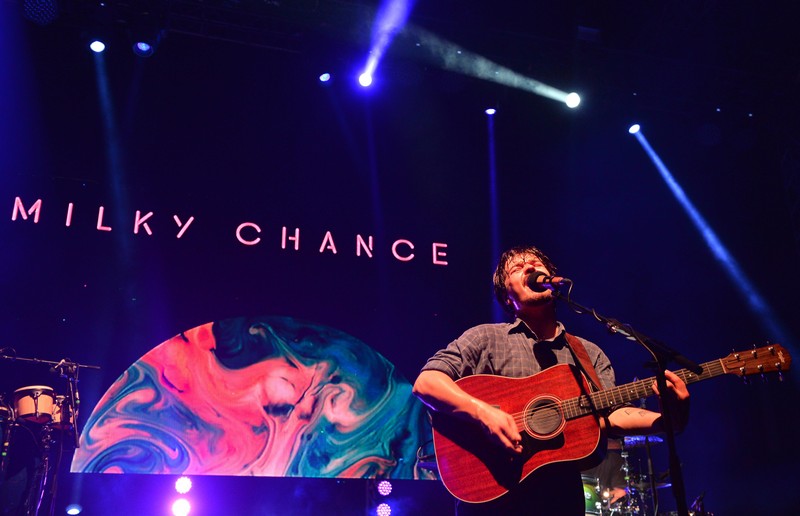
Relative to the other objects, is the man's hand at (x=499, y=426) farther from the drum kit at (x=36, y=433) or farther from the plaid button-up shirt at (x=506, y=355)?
the drum kit at (x=36, y=433)

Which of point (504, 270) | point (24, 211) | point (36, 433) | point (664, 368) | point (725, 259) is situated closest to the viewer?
point (664, 368)

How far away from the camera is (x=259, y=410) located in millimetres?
7078

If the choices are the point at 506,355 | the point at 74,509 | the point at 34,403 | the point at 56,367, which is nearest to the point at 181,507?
the point at 74,509

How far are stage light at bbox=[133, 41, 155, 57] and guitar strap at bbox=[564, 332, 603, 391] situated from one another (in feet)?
18.7

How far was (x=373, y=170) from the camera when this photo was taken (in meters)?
8.71

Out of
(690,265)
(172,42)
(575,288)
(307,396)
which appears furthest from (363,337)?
(690,265)

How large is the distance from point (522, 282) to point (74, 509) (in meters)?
4.96

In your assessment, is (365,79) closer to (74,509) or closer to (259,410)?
(259,410)

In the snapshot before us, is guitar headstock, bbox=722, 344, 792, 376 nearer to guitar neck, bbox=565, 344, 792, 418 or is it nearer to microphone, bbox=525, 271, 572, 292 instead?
guitar neck, bbox=565, 344, 792, 418

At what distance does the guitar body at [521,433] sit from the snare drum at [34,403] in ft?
14.9

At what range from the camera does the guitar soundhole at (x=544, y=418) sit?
2.91m

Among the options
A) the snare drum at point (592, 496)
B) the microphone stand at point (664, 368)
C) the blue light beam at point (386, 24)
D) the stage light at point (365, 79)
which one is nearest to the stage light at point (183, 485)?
the snare drum at point (592, 496)

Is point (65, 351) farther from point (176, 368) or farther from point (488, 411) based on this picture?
point (488, 411)

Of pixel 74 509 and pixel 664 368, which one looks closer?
pixel 664 368
